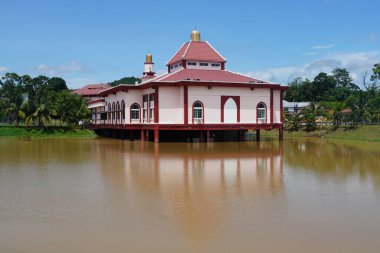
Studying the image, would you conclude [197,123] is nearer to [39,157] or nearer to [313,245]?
[39,157]

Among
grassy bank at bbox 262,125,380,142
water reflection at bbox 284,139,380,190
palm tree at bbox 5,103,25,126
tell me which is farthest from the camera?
palm tree at bbox 5,103,25,126

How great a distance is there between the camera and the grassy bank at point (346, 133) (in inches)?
1581

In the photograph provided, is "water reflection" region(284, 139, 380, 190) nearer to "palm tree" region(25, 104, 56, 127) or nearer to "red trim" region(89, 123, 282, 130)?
"red trim" region(89, 123, 282, 130)

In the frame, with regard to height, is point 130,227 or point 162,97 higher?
point 162,97

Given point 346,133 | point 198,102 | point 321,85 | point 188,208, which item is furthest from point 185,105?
point 321,85

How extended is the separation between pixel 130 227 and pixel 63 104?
42.7m

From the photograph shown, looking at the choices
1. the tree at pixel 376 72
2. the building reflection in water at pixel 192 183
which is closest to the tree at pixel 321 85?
the tree at pixel 376 72

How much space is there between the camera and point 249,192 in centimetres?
1334

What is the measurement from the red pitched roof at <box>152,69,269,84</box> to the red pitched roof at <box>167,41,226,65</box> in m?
1.21

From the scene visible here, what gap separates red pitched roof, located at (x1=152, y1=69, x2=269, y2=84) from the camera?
37.0 m

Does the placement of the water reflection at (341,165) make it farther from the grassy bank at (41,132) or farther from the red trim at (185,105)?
the grassy bank at (41,132)

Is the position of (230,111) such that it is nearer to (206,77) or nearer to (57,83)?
(206,77)

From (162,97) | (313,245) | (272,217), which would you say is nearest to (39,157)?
(162,97)

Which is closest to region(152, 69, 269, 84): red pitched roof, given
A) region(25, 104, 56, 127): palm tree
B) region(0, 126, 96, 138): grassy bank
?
region(0, 126, 96, 138): grassy bank
